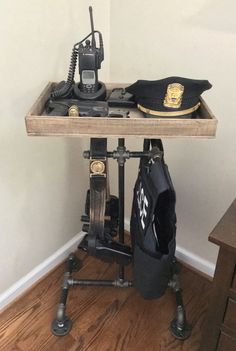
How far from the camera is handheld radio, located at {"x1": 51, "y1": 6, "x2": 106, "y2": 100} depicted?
2.79 ft

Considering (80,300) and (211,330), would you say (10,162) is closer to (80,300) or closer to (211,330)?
(80,300)

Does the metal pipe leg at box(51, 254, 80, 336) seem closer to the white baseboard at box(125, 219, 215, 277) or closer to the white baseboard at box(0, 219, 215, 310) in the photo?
the white baseboard at box(0, 219, 215, 310)

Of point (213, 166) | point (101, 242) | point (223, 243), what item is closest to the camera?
point (223, 243)

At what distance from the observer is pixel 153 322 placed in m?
1.27

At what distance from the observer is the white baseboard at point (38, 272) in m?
1.30

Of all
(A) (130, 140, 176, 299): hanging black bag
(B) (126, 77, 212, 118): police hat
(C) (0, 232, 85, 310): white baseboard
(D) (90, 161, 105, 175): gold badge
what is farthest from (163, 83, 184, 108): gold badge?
(C) (0, 232, 85, 310): white baseboard

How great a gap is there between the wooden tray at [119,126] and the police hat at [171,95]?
5 centimetres

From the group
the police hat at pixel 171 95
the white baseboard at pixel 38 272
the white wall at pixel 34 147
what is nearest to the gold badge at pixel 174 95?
the police hat at pixel 171 95

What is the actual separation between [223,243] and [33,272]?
0.96m

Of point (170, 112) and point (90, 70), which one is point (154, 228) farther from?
point (90, 70)

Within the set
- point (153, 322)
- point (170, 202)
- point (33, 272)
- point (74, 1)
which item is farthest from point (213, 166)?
point (33, 272)

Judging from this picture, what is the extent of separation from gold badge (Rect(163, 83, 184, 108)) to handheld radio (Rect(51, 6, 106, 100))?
210mm

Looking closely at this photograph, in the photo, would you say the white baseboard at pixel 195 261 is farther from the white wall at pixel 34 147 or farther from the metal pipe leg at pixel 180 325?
the white wall at pixel 34 147

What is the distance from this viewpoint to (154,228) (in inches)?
35.9
